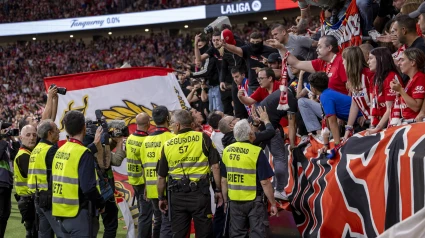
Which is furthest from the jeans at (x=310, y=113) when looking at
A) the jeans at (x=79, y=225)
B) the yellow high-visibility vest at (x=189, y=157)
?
the jeans at (x=79, y=225)

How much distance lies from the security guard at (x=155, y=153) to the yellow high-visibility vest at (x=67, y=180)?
1.50 m

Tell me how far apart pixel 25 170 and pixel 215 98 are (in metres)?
4.92

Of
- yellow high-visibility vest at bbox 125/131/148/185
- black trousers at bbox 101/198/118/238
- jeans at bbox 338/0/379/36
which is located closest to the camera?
black trousers at bbox 101/198/118/238

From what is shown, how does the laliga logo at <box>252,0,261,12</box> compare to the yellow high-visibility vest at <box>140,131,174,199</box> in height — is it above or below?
above

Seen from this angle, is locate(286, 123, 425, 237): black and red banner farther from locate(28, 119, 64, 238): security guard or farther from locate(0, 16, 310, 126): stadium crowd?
locate(0, 16, 310, 126): stadium crowd

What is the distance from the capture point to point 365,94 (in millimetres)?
6469

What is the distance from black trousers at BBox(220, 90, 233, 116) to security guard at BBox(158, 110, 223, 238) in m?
4.51

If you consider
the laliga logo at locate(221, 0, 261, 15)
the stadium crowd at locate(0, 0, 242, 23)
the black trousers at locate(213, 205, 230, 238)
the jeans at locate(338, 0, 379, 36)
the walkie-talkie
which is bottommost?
the black trousers at locate(213, 205, 230, 238)

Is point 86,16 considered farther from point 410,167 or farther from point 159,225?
point 410,167

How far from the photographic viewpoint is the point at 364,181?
562cm

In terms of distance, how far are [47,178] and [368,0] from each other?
478 centimetres

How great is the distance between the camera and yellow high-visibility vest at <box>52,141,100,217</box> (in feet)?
19.9

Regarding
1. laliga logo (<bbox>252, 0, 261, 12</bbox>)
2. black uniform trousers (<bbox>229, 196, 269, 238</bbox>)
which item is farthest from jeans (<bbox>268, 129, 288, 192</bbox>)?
laliga logo (<bbox>252, 0, 261, 12</bbox>)

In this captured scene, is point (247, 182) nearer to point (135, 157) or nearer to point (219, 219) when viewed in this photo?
point (219, 219)
